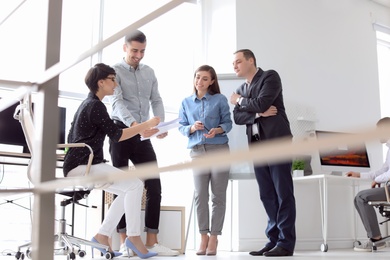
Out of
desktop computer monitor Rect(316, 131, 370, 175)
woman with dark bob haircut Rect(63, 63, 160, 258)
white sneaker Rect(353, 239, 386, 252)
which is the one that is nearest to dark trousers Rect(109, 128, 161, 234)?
woman with dark bob haircut Rect(63, 63, 160, 258)

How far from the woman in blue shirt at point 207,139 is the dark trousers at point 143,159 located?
0.34 meters

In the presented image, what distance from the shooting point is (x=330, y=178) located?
168 inches

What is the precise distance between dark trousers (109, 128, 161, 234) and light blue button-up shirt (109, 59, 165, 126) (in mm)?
179

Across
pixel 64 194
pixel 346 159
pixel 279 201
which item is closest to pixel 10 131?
pixel 64 194

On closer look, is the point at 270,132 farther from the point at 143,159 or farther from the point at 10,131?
the point at 10,131

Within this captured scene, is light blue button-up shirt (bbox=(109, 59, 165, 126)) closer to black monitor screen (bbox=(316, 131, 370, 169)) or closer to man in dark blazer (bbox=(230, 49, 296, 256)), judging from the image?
man in dark blazer (bbox=(230, 49, 296, 256))

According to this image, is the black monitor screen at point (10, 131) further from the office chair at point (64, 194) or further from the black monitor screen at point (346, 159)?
the black monitor screen at point (346, 159)

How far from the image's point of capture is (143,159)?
326cm

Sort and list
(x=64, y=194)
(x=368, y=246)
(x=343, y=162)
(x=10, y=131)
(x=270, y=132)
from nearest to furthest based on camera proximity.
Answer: (x=64, y=194) → (x=270, y=132) → (x=10, y=131) → (x=368, y=246) → (x=343, y=162)

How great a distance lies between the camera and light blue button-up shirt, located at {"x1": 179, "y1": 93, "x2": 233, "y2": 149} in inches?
138

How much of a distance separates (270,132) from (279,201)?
44cm

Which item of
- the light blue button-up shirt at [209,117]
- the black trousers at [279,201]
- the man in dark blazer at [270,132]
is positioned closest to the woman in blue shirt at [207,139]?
the light blue button-up shirt at [209,117]

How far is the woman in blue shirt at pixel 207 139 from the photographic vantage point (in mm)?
3445

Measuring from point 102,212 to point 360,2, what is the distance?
12.5 ft
